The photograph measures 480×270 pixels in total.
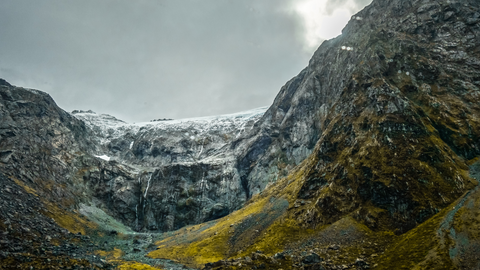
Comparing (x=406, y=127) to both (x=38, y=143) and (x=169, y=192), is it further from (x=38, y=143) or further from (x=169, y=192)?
(x=38, y=143)

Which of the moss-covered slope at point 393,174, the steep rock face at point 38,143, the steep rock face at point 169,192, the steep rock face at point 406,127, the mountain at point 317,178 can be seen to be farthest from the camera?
the steep rock face at point 169,192

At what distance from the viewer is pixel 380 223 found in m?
49.4

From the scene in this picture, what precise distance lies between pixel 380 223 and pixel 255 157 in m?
94.3

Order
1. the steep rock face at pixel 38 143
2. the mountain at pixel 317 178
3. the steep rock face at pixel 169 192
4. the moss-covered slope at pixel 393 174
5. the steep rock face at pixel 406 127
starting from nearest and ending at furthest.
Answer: the moss-covered slope at pixel 393 174, the mountain at pixel 317 178, the steep rock face at pixel 406 127, the steep rock face at pixel 38 143, the steep rock face at pixel 169 192

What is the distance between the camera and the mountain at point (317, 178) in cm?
4319

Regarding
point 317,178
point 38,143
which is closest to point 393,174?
point 317,178

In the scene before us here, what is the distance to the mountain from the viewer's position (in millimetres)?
43188

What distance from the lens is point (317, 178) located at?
7169 cm

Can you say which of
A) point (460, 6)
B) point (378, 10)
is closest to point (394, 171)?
point (460, 6)

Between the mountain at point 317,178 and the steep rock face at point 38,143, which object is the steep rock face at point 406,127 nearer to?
the mountain at point 317,178

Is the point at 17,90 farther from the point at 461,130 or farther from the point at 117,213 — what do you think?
the point at 461,130

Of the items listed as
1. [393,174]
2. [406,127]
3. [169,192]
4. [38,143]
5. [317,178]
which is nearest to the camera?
[393,174]

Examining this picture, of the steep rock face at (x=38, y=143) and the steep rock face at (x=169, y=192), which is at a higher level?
the steep rock face at (x=38, y=143)

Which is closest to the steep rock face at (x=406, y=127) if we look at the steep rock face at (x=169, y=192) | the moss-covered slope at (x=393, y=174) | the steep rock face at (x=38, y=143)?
the moss-covered slope at (x=393, y=174)
